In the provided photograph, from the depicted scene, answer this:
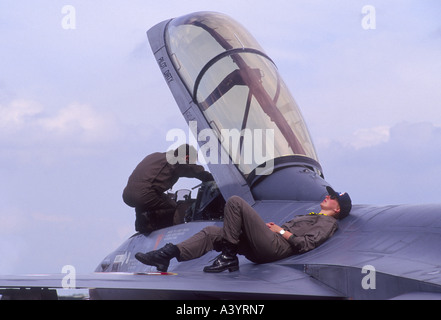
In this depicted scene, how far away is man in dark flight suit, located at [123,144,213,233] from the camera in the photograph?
789 cm

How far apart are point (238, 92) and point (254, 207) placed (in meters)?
1.59

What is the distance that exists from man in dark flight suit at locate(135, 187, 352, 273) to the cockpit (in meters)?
1.68

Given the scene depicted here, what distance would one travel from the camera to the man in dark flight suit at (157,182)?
789 cm

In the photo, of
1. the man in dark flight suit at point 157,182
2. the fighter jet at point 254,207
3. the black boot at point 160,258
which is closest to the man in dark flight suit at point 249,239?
the black boot at point 160,258

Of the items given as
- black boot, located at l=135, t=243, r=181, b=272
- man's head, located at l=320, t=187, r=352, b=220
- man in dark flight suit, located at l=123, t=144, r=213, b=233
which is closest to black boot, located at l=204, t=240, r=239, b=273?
black boot, located at l=135, t=243, r=181, b=272

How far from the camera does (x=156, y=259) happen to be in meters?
5.41

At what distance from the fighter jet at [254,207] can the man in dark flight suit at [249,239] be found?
0.10 m

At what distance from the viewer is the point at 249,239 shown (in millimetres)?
5375

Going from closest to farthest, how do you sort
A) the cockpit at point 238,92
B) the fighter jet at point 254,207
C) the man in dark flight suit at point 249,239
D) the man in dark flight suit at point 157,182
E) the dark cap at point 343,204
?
1. the fighter jet at point 254,207
2. the man in dark flight suit at point 249,239
3. the dark cap at point 343,204
4. the cockpit at point 238,92
5. the man in dark flight suit at point 157,182

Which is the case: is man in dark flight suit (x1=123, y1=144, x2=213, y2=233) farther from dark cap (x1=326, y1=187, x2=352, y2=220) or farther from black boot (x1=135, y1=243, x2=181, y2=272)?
dark cap (x1=326, y1=187, x2=352, y2=220)

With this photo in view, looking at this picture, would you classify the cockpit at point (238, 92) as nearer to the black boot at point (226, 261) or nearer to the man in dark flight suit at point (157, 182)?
the man in dark flight suit at point (157, 182)
